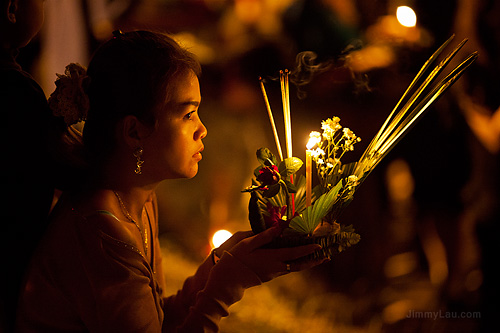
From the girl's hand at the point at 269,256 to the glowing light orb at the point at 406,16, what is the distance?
110 cm

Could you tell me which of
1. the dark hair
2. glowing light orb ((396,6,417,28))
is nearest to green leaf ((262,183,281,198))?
the dark hair

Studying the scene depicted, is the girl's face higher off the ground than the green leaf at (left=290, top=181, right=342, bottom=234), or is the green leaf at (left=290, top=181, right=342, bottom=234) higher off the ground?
the girl's face

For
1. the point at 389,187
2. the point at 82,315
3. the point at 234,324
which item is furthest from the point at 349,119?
the point at 82,315

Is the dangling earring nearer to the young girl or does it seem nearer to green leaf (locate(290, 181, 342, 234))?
the young girl

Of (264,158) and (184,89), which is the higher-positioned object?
(184,89)

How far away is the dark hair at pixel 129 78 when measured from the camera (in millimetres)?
1103

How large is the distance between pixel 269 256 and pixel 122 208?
1.34 feet

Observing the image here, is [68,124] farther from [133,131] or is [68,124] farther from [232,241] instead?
[232,241]

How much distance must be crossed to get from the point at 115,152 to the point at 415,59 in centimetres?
125

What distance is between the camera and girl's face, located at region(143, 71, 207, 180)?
3.74ft

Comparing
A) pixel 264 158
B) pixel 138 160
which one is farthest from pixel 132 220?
pixel 264 158

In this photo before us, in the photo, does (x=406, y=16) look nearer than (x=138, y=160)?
No

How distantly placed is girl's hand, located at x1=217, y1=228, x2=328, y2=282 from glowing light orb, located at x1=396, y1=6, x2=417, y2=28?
1.10 m

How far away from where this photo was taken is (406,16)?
68.4 inches
